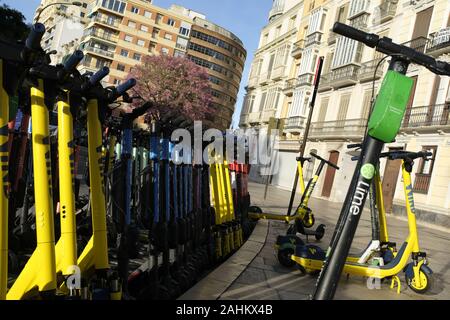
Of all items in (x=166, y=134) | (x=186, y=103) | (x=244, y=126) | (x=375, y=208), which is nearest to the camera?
(x=166, y=134)

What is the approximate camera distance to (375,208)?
18.5 feet

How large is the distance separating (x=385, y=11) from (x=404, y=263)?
25658 mm

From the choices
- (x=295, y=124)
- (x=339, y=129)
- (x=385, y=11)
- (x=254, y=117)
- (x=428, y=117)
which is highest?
(x=385, y=11)

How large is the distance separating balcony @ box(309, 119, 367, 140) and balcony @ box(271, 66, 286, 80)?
9.87m

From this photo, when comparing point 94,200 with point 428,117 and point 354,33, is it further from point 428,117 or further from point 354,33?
point 428,117

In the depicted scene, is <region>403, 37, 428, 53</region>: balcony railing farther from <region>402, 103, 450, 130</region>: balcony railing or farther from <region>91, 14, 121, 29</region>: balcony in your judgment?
<region>91, 14, 121, 29</region>: balcony

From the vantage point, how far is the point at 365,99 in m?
28.1

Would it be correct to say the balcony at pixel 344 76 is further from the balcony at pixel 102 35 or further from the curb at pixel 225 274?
the balcony at pixel 102 35

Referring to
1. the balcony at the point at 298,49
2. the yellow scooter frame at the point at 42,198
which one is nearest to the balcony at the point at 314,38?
the balcony at the point at 298,49

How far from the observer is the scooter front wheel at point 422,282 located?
524 centimetres

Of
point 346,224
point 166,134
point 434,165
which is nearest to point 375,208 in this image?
point 166,134

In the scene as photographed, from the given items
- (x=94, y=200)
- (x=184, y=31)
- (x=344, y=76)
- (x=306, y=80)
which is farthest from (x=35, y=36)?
(x=184, y=31)
